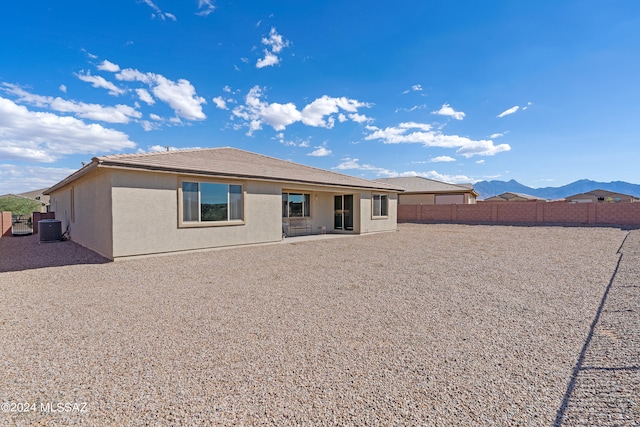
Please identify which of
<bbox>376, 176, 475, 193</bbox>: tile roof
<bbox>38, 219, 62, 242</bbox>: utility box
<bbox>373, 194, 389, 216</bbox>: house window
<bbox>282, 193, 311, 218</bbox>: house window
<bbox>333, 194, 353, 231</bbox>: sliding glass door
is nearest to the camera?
<bbox>38, 219, 62, 242</bbox>: utility box

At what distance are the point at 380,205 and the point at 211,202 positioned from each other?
1021cm

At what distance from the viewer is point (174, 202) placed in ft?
29.4

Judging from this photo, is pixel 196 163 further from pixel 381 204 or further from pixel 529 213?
pixel 529 213

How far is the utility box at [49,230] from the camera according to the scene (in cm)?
1242

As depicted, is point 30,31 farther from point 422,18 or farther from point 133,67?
point 422,18

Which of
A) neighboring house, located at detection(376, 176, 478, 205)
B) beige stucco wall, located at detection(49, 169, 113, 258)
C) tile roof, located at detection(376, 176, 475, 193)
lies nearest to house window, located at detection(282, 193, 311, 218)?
beige stucco wall, located at detection(49, 169, 113, 258)

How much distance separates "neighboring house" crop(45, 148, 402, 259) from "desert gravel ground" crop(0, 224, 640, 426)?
2.13m

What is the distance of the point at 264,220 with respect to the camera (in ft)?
37.6

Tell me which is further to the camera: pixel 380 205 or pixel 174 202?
pixel 380 205

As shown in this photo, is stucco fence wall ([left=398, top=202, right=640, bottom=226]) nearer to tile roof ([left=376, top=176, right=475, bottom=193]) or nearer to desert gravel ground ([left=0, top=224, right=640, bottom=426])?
tile roof ([left=376, top=176, right=475, bottom=193])

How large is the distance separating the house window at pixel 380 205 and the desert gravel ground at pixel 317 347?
9.82 meters

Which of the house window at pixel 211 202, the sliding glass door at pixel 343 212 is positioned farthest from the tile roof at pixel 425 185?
the house window at pixel 211 202

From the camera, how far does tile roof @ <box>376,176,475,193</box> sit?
2996cm

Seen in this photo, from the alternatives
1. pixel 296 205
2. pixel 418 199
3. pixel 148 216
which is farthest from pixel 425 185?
pixel 148 216
